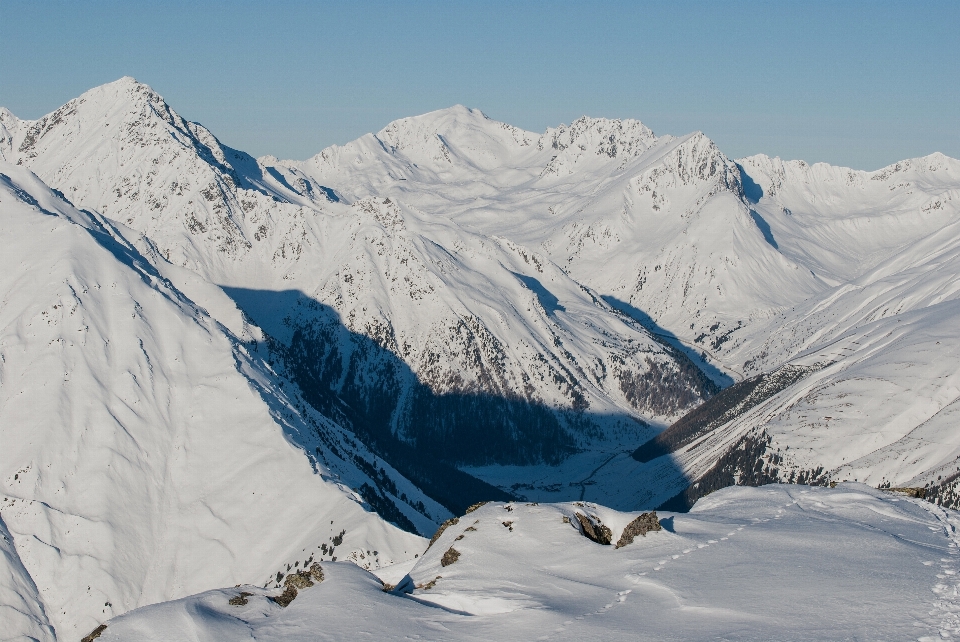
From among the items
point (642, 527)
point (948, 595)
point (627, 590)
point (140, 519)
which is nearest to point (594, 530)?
point (642, 527)

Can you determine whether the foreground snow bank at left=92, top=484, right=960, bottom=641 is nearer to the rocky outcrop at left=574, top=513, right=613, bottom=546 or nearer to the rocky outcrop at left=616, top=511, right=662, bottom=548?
the rocky outcrop at left=574, top=513, right=613, bottom=546

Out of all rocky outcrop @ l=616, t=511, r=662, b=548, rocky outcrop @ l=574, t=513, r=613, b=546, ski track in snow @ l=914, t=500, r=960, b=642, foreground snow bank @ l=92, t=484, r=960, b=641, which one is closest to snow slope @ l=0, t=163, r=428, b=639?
rocky outcrop @ l=574, t=513, r=613, b=546

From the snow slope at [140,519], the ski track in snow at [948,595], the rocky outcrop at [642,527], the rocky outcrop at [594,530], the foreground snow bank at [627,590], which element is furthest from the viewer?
the snow slope at [140,519]

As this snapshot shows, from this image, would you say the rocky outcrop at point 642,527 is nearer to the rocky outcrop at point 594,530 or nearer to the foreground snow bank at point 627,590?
the foreground snow bank at point 627,590

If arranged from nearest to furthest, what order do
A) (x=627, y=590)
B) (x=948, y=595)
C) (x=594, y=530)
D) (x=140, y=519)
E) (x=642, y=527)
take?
(x=948, y=595) < (x=627, y=590) < (x=642, y=527) < (x=594, y=530) < (x=140, y=519)

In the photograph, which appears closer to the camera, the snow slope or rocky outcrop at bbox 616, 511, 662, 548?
rocky outcrop at bbox 616, 511, 662, 548

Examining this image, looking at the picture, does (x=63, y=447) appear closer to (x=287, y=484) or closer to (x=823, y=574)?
(x=287, y=484)

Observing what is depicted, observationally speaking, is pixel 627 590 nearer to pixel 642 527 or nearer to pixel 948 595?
pixel 642 527

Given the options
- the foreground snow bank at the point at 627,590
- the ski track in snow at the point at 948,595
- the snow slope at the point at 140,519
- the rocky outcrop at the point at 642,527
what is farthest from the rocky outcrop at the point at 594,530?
the snow slope at the point at 140,519
